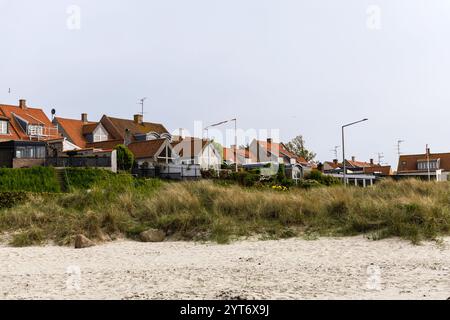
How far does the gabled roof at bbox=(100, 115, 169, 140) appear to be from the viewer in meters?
57.1

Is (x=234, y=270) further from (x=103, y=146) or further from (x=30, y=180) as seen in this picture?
(x=103, y=146)

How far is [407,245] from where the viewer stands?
37.2 feet

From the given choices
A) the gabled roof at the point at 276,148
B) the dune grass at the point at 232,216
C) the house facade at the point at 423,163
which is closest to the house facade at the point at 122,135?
the gabled roof at the point at 276,148

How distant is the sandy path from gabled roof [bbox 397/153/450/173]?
7333cm

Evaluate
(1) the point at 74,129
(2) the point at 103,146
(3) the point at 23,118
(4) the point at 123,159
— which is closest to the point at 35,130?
(3) the point at 23,118

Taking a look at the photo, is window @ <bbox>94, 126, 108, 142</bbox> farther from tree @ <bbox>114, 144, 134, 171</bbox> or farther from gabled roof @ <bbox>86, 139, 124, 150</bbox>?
tree @ <bbox>114, 144, 134, 171</bbox>

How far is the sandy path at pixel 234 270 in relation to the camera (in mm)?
7242

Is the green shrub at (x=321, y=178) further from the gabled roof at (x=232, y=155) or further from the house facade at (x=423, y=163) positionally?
the house facade at (x=423, y=163)

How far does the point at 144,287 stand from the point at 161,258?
3.29m

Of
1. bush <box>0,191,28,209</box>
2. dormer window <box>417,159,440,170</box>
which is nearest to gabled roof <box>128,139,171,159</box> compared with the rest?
bush <box>0,191,28,209</box>

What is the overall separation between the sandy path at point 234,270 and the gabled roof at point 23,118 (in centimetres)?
3476

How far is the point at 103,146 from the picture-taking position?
5025 cm
